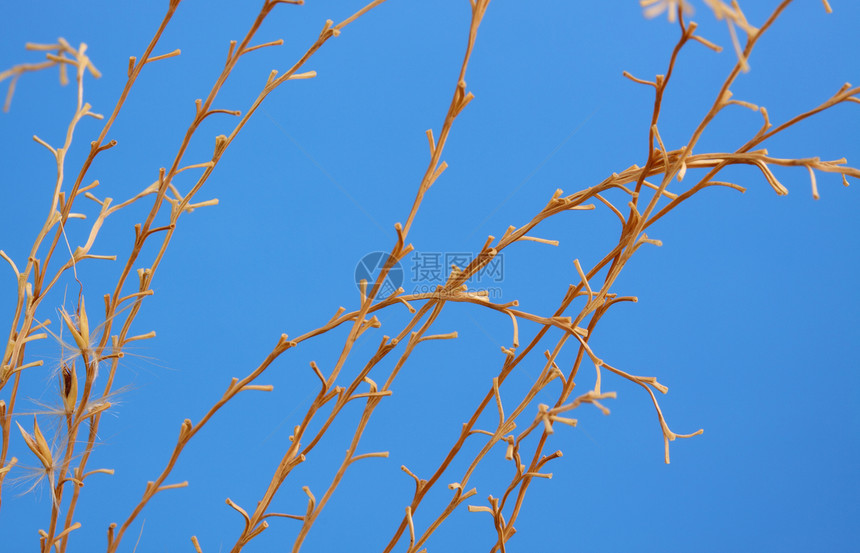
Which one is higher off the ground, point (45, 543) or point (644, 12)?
point (644, 12)

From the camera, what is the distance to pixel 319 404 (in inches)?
10.4

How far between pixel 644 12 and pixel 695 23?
0.20ft

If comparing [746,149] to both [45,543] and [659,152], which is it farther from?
[45,543]

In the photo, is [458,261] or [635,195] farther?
[458,261]

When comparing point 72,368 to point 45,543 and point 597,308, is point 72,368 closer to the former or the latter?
point 45,543

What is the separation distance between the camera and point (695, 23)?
21cm

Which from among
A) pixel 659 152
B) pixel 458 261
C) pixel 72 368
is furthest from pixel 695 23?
pixel 72 368

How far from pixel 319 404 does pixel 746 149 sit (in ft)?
0.63

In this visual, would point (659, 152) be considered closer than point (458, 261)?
Yes

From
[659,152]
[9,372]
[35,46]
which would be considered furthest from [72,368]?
[659,152]

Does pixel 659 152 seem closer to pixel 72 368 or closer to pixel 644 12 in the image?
pixel 644 12

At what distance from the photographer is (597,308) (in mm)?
269

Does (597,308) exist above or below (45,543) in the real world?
above

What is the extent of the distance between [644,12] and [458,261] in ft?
0.68
